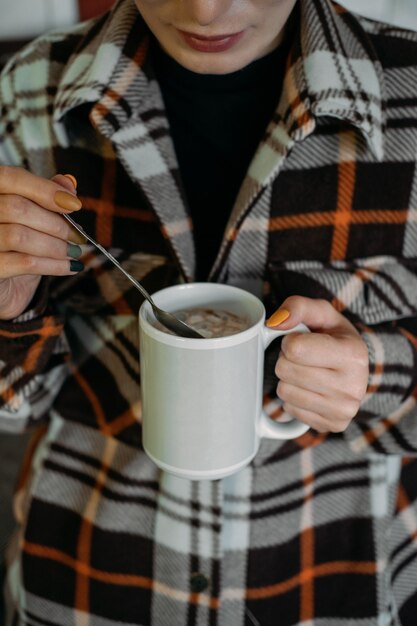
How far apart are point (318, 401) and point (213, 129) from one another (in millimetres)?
369

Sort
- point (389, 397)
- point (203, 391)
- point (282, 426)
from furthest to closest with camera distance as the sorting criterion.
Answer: point (389, 397), point (282, 426), point (203, 391)

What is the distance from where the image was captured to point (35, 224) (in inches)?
23.1

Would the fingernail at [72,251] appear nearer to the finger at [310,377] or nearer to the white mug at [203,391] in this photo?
the white mug at [203,391]

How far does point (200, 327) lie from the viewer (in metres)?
0.61

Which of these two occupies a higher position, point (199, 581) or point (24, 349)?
point (24, 349)

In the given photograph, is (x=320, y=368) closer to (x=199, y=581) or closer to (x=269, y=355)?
(x=269, y=355)

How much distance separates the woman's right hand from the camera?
1.89 feet

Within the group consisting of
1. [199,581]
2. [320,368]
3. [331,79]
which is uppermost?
[331,79]

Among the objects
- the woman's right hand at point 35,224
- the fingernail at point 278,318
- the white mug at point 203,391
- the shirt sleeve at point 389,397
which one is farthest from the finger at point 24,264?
the shirt sleeve at point 389,397

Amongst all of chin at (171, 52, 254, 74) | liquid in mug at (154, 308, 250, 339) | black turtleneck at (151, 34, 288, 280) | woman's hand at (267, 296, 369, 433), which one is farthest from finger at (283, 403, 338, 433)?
chin at (171, 52, 254, 74)

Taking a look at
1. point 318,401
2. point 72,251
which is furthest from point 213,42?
point 318,401

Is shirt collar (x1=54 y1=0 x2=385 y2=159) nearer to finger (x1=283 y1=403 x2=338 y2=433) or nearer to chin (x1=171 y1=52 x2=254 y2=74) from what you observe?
chin (x1=171 y1=52 x2=254 y2=74)

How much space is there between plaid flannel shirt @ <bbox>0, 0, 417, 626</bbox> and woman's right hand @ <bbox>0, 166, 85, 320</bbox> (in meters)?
0.14

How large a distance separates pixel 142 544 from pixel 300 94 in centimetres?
56
